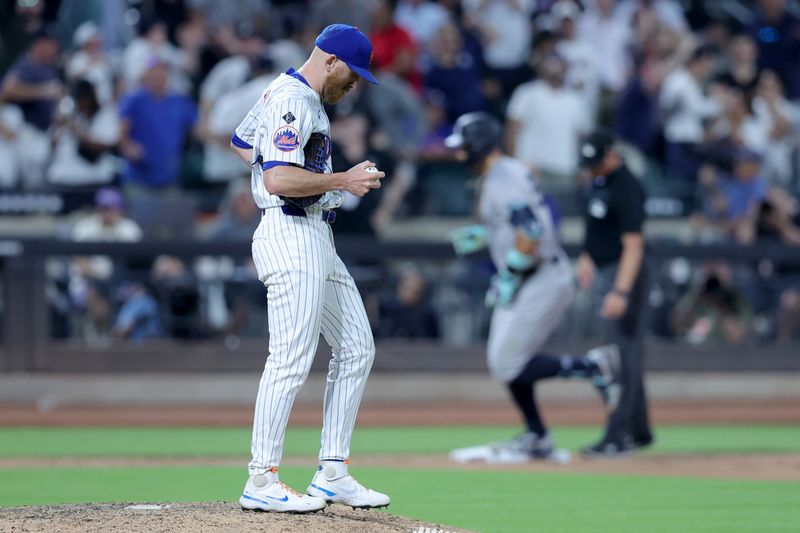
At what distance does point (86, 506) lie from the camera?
6684 millimetres

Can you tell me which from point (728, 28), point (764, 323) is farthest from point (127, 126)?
point (728, 28)

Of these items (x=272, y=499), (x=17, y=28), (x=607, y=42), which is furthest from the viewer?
(x=607, y=42)

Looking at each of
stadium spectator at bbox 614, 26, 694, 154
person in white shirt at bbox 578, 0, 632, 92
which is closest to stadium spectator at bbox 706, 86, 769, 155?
stadium spectator at bbox 614, 26, 694, 154

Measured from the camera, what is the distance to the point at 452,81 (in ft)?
53.7

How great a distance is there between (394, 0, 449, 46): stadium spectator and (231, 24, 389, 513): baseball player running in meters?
10.7

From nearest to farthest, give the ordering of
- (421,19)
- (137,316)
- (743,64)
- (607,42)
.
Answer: (137,316)
(421,19)
(607,42)
(743,64)

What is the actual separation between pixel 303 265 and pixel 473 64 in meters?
10.9

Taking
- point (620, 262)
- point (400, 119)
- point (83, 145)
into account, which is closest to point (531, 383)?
point (620, 262)

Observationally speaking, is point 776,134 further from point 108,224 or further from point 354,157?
point 108,224

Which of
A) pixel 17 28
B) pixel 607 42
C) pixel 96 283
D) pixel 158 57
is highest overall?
pixel 17 28

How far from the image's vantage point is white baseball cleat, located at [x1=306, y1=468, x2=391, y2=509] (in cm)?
646

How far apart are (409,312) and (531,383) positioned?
4208 mm

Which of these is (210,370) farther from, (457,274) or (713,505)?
(713,505)

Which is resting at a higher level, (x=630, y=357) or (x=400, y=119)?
(x=400, y=119)
